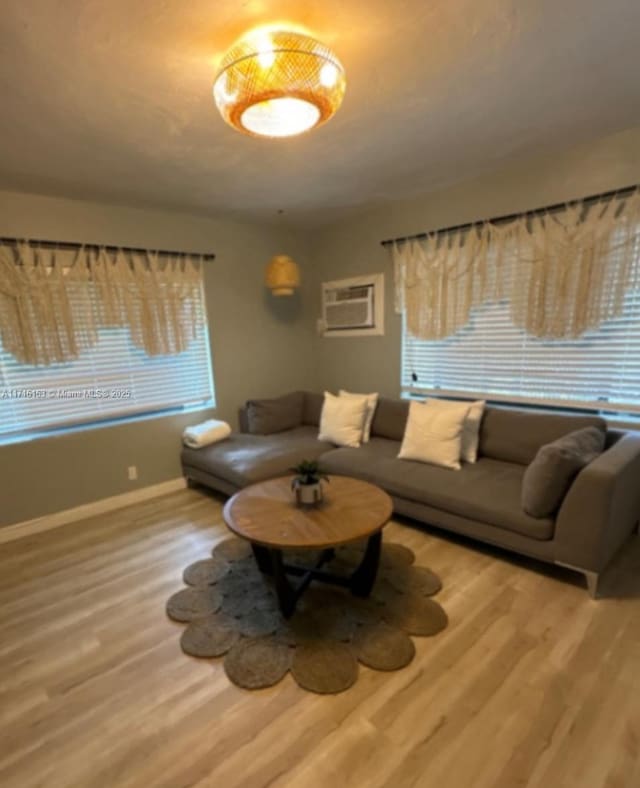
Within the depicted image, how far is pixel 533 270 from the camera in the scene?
2887 millimetres

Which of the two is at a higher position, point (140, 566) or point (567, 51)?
point (567, 51)

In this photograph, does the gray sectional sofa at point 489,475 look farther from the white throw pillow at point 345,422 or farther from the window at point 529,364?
the window at point 529,364

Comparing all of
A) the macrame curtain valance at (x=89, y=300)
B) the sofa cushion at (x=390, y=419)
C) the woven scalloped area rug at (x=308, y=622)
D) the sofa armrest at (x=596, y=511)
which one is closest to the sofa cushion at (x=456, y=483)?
the sofa armrest at (x=596, y=511)

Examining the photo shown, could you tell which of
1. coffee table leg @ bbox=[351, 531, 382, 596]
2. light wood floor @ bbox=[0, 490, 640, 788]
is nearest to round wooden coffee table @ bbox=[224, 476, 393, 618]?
coffee table leg @ bbox=[351, 531, 382, 596]

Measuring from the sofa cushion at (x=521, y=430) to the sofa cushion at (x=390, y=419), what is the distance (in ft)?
2.28

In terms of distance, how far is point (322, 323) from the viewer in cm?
456

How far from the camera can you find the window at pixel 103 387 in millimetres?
2998

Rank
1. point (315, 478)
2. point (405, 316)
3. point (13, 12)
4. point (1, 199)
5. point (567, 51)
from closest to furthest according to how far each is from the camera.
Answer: point (13, 12), point (567, 51), point (315, 478), point (1, 199), point (405, 316)

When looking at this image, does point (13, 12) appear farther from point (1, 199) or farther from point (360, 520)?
point (360, 520)

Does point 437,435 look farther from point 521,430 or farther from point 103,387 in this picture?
point 103,387

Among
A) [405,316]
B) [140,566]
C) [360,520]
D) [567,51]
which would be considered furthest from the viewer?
[405,316]

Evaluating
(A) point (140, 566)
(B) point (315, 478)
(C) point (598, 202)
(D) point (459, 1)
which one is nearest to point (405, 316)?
(C) point (598, 202)

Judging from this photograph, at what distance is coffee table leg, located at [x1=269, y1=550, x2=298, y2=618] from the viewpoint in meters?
1.97

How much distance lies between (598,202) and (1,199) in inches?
157
